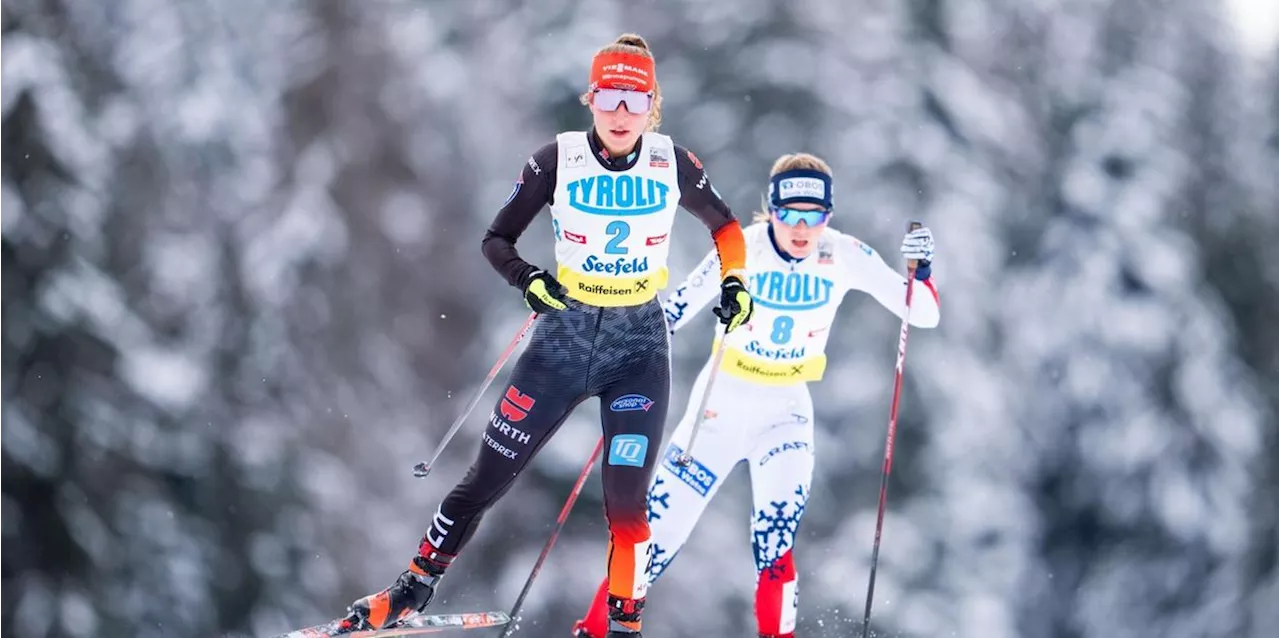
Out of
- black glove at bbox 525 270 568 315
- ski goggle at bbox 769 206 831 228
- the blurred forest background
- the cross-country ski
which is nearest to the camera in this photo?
black glove at bbox 525 270 568 315

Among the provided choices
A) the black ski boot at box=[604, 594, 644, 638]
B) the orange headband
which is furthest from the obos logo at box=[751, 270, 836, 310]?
the black ski boot at box=[604, 594, 644, 638]

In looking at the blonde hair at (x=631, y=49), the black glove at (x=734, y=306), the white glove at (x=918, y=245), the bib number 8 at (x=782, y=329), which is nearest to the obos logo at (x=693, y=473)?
the bib number 8 at (x=782, y=329)

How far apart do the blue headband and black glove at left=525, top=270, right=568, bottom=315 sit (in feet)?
3.04

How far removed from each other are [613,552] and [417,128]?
12.3 ft

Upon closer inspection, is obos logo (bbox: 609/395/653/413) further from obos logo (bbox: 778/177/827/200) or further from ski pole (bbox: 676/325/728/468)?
obos logo (bbox: 778/177/827/200)

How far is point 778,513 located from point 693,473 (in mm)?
327

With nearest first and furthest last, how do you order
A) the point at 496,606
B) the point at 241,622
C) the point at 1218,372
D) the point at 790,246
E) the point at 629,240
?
1. the point at 629,240
2. the point at 790,246
3. the point at 1218,372
4. the point at 496,606
5. the point at 241,622

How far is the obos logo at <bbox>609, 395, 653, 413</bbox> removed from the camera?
3492 millimetres

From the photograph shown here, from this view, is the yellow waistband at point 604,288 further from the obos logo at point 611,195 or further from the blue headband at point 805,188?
the blue headband at point 805,188

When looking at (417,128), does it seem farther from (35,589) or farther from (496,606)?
(35,589)

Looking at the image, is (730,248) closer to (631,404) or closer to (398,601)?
(631,404)

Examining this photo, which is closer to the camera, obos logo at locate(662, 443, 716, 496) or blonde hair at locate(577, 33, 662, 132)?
blonde hair at locate(577, 33, 662, 132)

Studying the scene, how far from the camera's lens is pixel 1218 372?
6.24m

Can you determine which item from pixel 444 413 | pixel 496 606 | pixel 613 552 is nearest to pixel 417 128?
pixel 444 413
